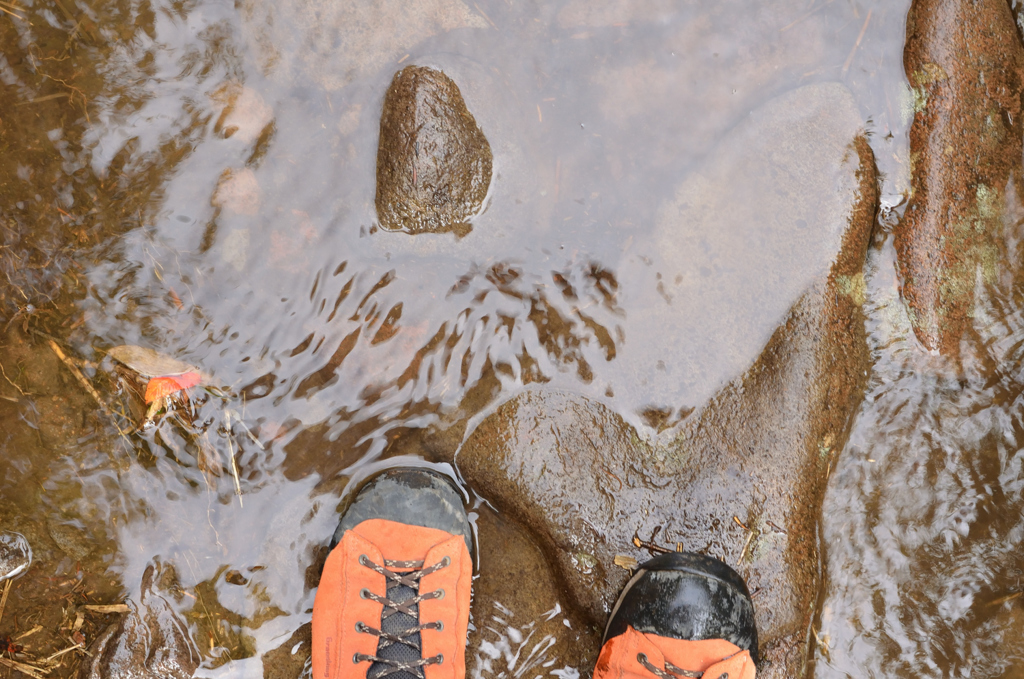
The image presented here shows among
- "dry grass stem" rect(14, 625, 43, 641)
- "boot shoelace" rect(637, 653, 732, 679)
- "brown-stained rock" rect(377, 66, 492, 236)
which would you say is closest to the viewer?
"brown-stained rock" rect(377, 66, 492, 236)

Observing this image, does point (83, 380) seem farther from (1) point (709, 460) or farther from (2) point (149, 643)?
(1) point (709, 460)

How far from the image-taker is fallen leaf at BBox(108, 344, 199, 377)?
9.02 ft

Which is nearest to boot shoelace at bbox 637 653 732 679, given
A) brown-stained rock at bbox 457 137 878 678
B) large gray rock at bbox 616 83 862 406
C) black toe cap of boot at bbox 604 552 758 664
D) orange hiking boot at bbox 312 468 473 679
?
black toe cap of boot at bbox 604 552 758 664

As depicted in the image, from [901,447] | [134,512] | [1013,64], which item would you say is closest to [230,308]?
[134,512]

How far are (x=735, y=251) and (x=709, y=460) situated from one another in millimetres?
892

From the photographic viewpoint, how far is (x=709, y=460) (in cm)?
272

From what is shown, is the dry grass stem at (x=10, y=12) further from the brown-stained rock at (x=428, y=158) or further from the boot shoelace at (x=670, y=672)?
the boot shoelace at (x=670, y=672)

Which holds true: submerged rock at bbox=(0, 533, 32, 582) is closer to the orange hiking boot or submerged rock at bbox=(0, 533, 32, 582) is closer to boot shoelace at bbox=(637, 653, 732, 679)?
the orange hiking boot

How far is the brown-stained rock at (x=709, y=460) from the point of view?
8.88ft

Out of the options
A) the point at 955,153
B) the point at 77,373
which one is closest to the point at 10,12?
the point at 77,373

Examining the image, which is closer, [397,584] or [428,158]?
[428,158]

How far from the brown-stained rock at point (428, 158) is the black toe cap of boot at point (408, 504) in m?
1.08

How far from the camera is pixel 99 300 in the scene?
9.01 ft

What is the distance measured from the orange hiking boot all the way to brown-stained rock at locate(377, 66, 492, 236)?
43.9 inches
